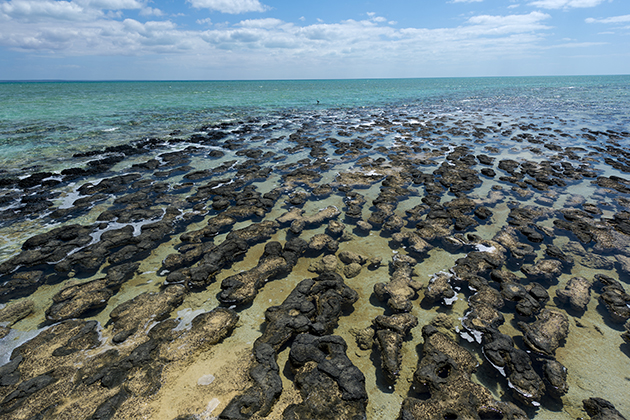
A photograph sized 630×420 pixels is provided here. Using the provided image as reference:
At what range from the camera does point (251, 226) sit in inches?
423

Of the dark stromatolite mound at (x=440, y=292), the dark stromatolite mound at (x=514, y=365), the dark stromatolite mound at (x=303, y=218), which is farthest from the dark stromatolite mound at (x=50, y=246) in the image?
the dark stromatolite mound at (x=514, y=365)

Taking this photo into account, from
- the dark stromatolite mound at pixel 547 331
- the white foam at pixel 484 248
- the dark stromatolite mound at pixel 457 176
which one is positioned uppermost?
the dark stromatolite mound at pixel 457 176

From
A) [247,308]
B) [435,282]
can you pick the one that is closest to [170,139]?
[247,308]

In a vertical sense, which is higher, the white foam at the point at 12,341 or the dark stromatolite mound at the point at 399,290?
the dark stromatolite mound at the point at 399,290

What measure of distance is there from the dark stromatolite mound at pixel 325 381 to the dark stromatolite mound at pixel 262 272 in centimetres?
221

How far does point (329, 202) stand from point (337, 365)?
28.4ft

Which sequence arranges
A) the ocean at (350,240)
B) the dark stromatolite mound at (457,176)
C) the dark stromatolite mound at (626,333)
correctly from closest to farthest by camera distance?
the ocean at (350,240) < the dark stromatolite mound at (626,333) < the dark stromatolite mound at (457,176)

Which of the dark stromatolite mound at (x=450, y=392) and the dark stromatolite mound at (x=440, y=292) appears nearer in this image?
the dark stromatolite mound at (x=450, y=392)

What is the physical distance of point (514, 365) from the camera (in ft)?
18.4

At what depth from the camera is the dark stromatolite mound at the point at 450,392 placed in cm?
476

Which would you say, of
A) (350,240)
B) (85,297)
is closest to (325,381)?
(350,240)

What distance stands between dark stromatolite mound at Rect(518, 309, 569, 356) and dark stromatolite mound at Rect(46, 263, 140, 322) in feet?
34.5

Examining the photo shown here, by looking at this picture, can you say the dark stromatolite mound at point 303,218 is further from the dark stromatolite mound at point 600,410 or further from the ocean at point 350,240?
the dark stromatolite mound at point 600,410

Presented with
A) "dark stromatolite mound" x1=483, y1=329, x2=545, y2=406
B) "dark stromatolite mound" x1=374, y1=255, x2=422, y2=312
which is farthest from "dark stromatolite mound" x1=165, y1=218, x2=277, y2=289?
"dark stromatolite mound" x1=483, y1=329, x2=545, y2=406
